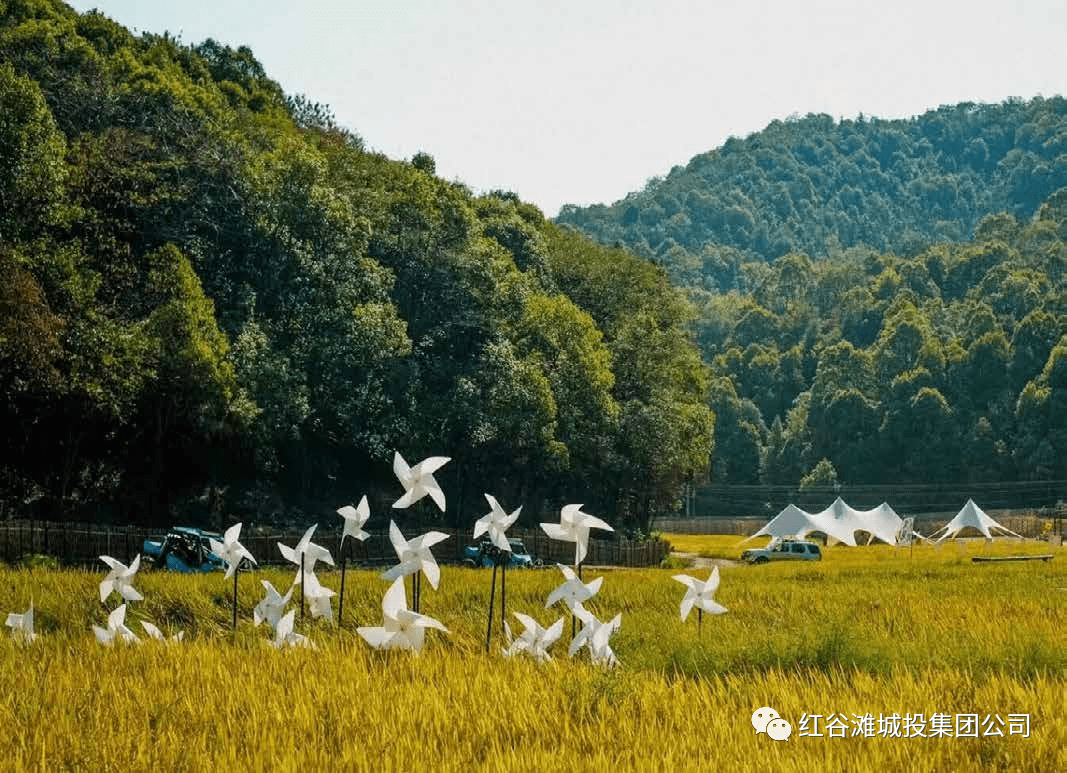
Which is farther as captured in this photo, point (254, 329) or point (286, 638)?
point (254, 329)

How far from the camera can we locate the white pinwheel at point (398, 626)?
10297 millimetres

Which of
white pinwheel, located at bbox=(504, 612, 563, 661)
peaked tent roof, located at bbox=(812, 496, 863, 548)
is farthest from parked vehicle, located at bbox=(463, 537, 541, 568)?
white pinwheel, located at bbox=(504, 612, 563, 661)

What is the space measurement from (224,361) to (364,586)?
19.7 m

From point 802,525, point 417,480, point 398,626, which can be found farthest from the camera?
point 802,525

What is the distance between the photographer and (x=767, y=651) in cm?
1177

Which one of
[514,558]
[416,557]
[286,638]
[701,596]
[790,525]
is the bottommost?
[514,558]

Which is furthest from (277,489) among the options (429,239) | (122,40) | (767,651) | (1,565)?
(767,651)

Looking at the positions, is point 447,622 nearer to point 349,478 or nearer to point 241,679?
point 241,679

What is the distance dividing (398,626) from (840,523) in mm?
43157

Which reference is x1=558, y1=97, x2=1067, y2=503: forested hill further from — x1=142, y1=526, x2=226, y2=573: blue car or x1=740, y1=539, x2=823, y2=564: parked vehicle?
x1=142, y1=526, x2=226, y2=573: blue car

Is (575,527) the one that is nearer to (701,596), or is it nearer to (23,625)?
(701,596)

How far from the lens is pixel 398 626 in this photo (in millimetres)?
10453

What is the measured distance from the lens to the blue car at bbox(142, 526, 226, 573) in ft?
99.9

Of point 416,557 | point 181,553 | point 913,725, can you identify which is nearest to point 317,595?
point 416,557
